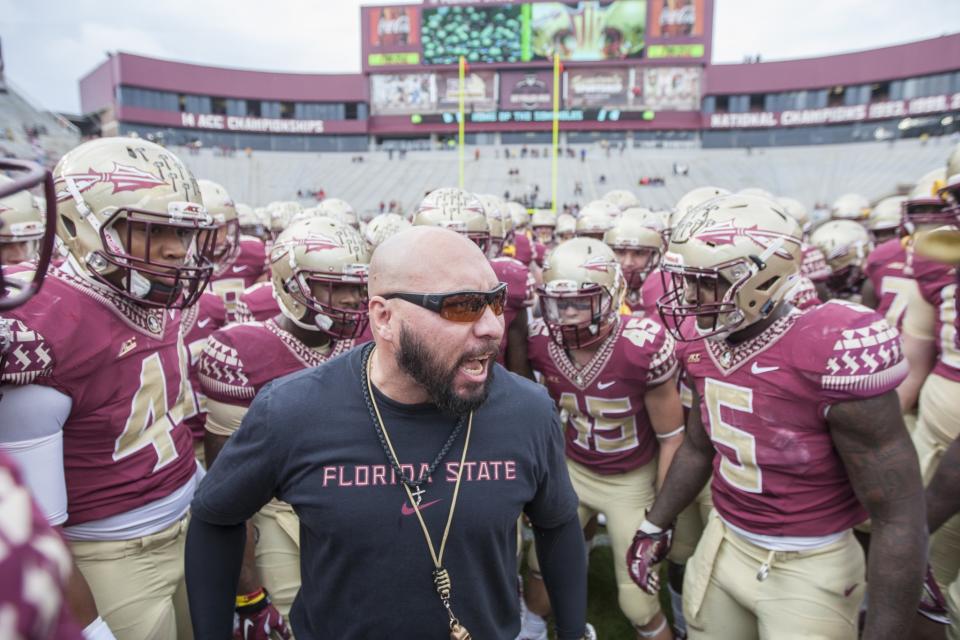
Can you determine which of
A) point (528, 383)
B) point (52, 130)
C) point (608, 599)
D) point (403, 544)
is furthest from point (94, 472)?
point (52, 130)

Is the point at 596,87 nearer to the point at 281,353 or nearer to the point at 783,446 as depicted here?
the point at 281,353

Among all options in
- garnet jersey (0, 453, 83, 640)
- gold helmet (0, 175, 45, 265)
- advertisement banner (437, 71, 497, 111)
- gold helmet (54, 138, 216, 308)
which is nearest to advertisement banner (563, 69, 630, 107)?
advertisement banner (437, 71, 497, 111)

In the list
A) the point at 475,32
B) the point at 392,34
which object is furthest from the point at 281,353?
the point at 392,34

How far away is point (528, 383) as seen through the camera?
173 centimetres

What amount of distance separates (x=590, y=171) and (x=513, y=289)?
36206 mm

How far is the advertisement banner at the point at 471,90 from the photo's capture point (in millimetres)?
41031

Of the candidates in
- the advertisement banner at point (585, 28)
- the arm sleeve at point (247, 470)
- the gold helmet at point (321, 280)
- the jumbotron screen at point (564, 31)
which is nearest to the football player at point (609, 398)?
the gold helmet at point (321, 280)

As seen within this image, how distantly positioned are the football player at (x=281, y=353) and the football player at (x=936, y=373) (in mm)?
3163

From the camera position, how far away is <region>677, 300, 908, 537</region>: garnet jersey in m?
1.89

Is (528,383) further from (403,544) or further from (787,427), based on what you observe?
(787,427)

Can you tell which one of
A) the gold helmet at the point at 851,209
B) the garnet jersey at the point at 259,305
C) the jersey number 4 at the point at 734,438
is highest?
the gold helmet at the point at 851,209

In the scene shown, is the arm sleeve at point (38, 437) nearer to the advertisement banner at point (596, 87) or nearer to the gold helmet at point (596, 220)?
the gold helmet at point (596, 220)

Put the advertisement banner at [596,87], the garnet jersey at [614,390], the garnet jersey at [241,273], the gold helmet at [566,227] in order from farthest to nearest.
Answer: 1. the advertisement banner at [596,87]
2. the gold helmet at [566,227]
3. the garnet jersey at [241,273]
4. the garnet jersey at [614,390]

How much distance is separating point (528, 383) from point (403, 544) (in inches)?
23.1
